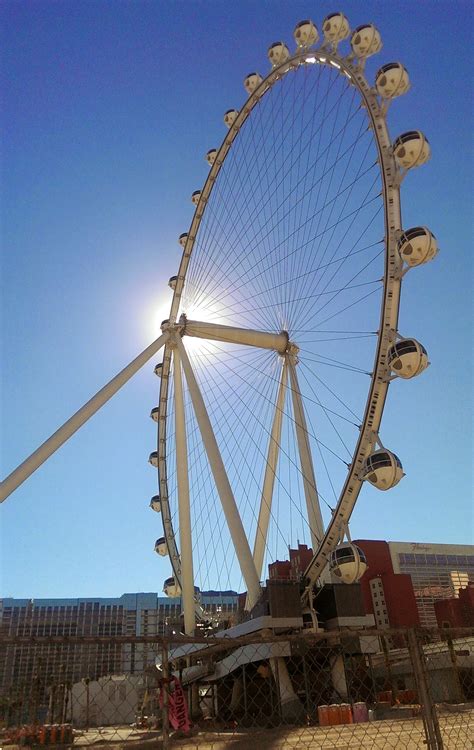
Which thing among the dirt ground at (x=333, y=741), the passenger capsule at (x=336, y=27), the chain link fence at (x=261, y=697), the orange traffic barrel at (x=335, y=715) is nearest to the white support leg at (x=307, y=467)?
the chain link fence at (x=261, y=697)

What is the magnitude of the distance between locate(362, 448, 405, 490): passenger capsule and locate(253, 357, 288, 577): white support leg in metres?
8.66

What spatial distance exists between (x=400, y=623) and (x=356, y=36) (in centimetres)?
3879

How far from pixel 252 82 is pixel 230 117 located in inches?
83.1

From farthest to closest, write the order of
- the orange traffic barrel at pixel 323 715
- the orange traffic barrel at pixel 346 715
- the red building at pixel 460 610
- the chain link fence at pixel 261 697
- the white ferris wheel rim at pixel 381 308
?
the red building at pixel 460 610 → the white ferris wheel rim at pixel 381 308 → the orange traffic barrel at pixel 346 715 → the orange traffic barrel at pixel 323 715 → the chain link fence at pixel 261 697

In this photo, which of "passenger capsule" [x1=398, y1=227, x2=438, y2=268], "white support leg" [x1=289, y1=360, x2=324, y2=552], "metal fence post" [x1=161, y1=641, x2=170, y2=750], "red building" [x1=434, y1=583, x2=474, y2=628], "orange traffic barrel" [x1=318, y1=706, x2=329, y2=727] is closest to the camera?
"metal fence post" [x1=161, y1=641, x2=170, y2=750]

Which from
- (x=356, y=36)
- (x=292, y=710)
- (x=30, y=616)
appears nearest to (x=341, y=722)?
(x=292, y=710)

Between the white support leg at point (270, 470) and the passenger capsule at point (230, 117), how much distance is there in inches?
503

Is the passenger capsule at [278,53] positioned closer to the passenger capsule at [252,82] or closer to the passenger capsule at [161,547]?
the passenger capsule at [252,82]

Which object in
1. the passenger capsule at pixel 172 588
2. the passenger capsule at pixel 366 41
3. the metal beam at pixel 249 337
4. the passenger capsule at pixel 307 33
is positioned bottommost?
the passenger capsule at pixel 172 588

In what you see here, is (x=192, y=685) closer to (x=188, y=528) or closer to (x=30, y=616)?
(x=188, y=528)

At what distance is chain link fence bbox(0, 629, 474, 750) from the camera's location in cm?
940

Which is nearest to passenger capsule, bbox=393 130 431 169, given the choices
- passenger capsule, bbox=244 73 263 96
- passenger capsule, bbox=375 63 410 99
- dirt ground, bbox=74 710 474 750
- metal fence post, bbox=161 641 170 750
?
passenger capsule, bbox=375 63 410 99

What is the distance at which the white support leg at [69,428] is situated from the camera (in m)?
17.4

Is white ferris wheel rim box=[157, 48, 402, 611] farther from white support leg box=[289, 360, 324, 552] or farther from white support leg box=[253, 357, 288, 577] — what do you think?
white support leg box=[253, 357, 288, 577]
